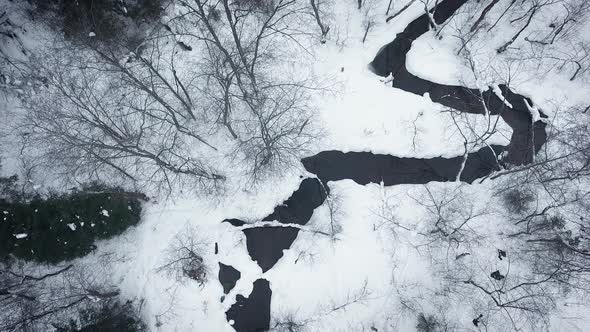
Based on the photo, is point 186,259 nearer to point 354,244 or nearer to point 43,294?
point 43,294

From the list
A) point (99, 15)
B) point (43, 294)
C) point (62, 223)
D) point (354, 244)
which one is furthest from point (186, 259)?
point (99, 15)

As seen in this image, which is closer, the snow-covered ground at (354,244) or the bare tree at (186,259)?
the snow-covered ground at (354,244)

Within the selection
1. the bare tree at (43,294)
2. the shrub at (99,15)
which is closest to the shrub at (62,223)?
the bare tree at (43,294)

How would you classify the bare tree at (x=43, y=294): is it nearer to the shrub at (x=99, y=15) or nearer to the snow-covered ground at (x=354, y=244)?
the snow-covered ground at (x=354, y=244)

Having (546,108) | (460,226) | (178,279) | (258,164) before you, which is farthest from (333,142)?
(546,108)

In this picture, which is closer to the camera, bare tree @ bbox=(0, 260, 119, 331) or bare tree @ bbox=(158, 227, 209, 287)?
bare tree @ bbox=(0, 260, 119, 331)

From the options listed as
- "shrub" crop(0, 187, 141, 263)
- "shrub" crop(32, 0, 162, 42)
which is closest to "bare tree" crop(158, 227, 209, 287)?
"shrub" crop(0, 187, 141, 263)

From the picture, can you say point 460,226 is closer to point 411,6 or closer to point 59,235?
point 411,6

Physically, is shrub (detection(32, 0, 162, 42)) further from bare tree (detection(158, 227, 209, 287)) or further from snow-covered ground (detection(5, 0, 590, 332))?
bare tree (detection(158, 227, 209, 287))
